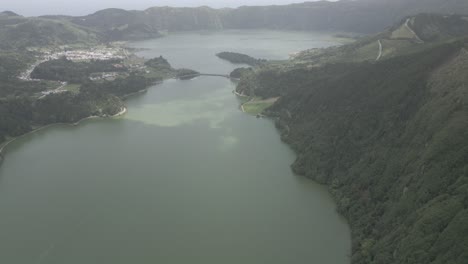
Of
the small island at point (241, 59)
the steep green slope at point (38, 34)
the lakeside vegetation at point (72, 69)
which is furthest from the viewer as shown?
the steep green slope at point (38, 34)

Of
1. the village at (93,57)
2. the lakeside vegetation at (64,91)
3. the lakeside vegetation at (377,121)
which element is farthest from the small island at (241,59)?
the lakeside vegetation at (377,121)

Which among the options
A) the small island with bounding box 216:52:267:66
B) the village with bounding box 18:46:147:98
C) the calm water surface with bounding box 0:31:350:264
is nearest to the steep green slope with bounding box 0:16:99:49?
the village with bounding box 18:46:147:98

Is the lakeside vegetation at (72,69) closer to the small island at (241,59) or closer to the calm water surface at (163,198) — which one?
the calm water surface at (163,198)

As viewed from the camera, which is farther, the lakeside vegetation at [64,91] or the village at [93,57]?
the village at [93,57]

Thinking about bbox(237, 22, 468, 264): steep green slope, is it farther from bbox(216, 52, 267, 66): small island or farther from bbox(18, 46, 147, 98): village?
bbox(216, 52, 267, 66): small island

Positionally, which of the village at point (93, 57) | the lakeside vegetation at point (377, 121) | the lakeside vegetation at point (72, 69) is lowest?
the village at point (93, 57)

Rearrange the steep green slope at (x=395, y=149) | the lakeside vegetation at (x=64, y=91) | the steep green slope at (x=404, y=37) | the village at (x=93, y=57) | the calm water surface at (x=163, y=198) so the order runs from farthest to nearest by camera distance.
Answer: the village at (x=93, y=57) → the steep green slope at (x=404, y=37) → the lakeside vegetation at (x=64, y=91) → the calm water surface at (x=163, y=198) → the steep green slope at (x=395, y=149)

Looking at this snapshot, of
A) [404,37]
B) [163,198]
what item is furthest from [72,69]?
[404,37]
